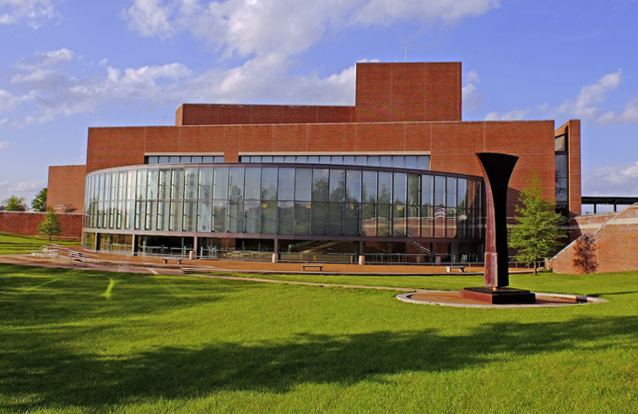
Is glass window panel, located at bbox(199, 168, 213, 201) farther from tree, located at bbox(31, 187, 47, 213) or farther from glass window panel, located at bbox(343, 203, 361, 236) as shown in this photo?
tree, located at bbox(31, 187, 47, 213)

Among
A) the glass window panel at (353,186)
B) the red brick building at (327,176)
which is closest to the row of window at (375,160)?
the red brick building at (327,176)

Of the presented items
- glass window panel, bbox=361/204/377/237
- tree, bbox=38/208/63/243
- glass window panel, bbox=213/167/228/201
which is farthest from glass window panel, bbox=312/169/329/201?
tree, bbox=38/208/63/243

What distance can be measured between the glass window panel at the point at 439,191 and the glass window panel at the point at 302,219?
1179cm

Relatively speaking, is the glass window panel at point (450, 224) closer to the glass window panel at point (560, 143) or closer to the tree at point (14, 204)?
the glass window panel at point (560, 143)

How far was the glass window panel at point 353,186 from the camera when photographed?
41.5 m

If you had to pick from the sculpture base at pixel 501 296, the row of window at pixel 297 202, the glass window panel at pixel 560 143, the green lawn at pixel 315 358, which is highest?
the glass window panel at pixel 560 143

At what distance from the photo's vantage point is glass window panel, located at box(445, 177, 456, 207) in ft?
145

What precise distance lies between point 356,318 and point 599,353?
19.1ft

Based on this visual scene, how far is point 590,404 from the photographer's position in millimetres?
6250

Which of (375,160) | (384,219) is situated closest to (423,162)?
(375,160)

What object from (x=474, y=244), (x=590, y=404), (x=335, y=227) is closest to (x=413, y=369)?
(x=590, y=404)

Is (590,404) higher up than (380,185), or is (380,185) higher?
(380,185)

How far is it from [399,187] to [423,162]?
395 inches

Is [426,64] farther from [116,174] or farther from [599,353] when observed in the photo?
[599,353]
